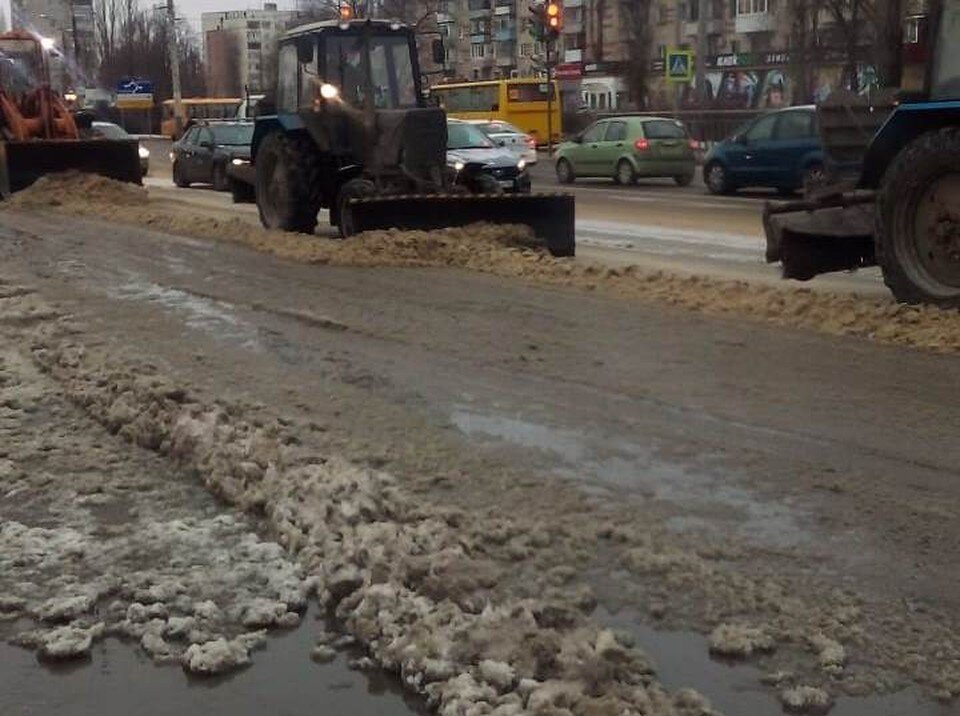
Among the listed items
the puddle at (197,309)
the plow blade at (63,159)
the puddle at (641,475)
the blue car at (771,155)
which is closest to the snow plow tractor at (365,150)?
the puddle at (197,309)

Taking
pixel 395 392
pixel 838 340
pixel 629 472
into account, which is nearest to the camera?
pixel 629 472

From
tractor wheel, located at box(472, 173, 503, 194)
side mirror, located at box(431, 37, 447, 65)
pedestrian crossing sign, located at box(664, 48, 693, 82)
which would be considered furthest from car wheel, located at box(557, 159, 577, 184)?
tractor wheel, located at box(472, 173, 503, 194)

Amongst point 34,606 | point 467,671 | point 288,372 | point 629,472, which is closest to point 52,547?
point 34,606

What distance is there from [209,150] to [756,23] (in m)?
49.8

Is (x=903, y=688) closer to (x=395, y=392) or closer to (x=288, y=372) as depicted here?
(x=395, y=392)

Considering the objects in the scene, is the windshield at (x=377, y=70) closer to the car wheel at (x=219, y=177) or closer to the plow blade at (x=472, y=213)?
the plow blade at (x=472, y=213)

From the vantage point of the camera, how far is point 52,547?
16.0 feet

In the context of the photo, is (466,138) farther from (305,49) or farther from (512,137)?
(305,49)

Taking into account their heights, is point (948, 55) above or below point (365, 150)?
above

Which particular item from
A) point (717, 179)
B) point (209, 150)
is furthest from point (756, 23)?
point (717, 179)

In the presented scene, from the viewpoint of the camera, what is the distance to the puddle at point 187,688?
372 centimetres

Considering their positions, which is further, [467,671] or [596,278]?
[596,278]

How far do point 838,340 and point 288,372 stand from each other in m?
3.47

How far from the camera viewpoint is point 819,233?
948 centimetres
